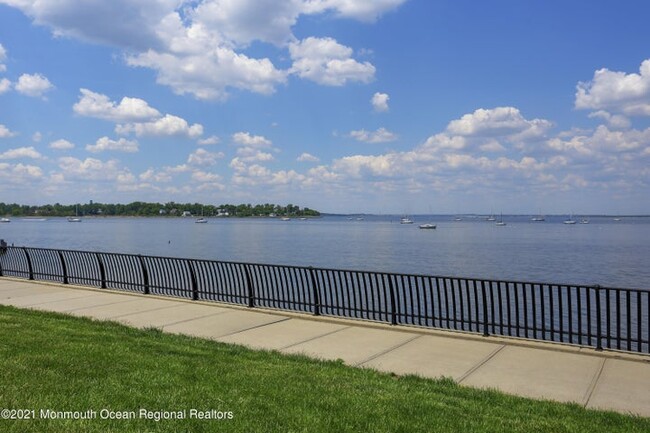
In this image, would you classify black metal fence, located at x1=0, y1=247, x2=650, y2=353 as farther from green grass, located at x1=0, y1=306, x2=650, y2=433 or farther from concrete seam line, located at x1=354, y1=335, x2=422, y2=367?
green grass, located at x1=0, y1=306, x2=650, y2=433

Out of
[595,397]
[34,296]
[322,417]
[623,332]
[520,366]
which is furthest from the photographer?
→ [623,332]

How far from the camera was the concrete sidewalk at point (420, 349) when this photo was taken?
6.77 metres

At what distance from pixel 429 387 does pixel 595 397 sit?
199 centimetres

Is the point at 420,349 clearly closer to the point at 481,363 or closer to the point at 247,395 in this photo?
the point at 481,363

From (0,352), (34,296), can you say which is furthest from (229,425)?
(34,296)

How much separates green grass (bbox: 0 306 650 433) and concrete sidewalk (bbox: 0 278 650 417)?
769 mm

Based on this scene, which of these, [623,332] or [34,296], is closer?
[34,296]

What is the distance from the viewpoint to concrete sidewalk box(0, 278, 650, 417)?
22.2 feet

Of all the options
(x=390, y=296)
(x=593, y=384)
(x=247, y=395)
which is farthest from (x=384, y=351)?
(x=247, y=395)

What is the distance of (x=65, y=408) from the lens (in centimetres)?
473

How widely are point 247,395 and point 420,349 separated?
4.03 metres

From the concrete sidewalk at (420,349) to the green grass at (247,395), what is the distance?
769 millimetres

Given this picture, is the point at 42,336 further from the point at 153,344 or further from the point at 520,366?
the point at 520,366

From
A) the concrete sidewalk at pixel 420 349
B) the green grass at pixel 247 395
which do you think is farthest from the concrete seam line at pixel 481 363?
the green grass at pixel 247 395
